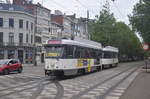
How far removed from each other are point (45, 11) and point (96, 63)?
155 ft

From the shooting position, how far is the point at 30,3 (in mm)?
74125

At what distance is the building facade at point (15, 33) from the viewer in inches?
2486

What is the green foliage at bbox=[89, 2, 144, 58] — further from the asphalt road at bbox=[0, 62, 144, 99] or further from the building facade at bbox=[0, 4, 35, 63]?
the asphalt road at bbox=[0, 62, 144, 99]

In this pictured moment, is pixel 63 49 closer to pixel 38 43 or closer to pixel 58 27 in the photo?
pixel 38 43

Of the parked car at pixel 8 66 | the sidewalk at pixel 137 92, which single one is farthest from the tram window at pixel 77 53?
the parked car at pixel 8 66

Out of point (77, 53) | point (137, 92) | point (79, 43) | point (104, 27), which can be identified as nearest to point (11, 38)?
point (104, 27)

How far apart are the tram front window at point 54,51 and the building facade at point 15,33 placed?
41.7m

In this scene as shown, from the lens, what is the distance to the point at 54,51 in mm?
22359

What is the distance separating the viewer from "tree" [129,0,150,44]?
54750 mm

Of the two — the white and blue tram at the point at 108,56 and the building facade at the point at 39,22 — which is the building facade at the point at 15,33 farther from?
the white and blue tram at the point at 108,56

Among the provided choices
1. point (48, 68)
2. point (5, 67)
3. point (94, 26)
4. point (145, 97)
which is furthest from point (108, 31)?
point (145, 97)

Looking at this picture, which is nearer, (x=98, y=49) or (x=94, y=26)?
(x=98, y=49)

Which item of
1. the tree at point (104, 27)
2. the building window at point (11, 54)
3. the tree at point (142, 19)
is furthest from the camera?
the tree at point (104, 27)

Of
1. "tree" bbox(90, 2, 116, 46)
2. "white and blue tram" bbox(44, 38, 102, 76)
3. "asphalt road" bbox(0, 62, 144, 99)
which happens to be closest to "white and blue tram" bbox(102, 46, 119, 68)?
"white and blue tram" bbox(44, 38, 102, 76)
